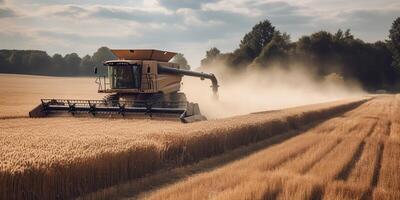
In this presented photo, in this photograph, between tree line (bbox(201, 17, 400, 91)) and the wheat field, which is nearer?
the wheat field

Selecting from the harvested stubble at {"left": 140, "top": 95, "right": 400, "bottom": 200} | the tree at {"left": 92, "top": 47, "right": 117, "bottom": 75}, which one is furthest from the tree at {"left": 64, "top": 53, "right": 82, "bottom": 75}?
the harvested stubble at {"left": 140, "top": 95, "right": 400, "bottom": 200}

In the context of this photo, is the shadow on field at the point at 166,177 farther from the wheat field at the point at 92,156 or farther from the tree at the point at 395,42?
the tree at the point at 395,42

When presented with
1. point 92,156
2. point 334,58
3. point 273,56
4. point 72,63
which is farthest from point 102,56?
point 92,156

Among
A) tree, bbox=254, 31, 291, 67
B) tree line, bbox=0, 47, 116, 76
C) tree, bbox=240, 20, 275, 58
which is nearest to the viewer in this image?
tree, bbox=254, 31, 291, 67

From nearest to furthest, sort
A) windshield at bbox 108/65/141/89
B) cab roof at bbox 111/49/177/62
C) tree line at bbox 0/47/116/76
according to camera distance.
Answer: windshield at bbox 108/65/141/89
cab roof at bbox 111/49/177/62
tree line at bbox 0/47/116/76

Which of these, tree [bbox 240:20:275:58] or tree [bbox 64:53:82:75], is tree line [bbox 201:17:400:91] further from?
tree [bbox 64:53:82:75]

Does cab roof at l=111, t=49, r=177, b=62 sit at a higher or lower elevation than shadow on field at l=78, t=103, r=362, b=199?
higher

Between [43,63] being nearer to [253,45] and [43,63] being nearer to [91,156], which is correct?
[253,45]

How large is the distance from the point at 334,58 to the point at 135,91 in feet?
174

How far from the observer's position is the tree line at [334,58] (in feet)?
216

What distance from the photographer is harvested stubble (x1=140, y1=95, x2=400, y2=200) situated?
7613mm

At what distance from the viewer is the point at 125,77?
20.5 m

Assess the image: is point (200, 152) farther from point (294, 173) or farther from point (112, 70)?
point (112, 70)

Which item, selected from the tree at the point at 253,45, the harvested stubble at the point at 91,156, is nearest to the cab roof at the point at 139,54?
the harvested stubble at the point at 91,156
